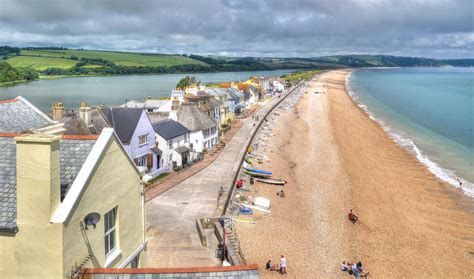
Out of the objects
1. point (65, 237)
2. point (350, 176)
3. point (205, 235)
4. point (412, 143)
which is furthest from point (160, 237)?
point (412, 143)

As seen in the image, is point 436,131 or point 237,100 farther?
Answer: point 237,100

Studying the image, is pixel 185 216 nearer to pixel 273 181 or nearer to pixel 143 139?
pixel 143 139

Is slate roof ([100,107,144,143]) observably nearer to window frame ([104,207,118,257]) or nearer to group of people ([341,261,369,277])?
group of people ([341,261,369,277])

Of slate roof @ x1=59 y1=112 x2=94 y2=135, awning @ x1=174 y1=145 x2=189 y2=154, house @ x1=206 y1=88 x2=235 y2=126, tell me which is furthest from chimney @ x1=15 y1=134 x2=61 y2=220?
house @ x1=206 y1=88 x2=235 y2=126

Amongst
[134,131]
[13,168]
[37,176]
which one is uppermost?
[37,176]

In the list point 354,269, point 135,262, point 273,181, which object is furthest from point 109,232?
point 273,181

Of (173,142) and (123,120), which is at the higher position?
(123,120)

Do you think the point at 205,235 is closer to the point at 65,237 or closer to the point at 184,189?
the point at 184,189
